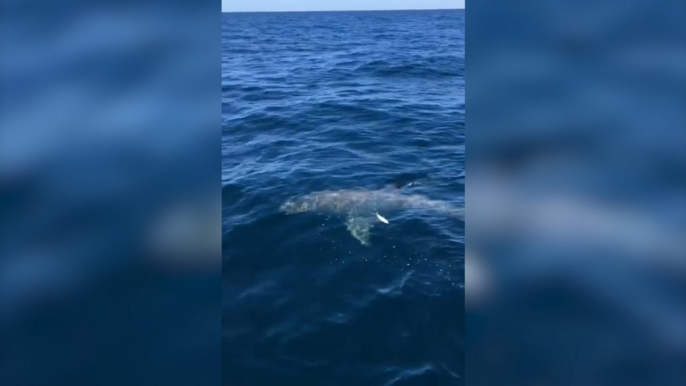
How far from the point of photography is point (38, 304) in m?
3.81

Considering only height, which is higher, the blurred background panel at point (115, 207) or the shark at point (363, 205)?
the blurred background panel at point (115, 207)

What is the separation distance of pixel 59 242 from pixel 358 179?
38.0ft

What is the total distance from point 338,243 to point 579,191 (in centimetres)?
821

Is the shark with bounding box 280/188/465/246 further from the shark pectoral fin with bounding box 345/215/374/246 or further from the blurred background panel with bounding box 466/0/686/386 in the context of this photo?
the blurred background panel with bounding box 466/0/686/386

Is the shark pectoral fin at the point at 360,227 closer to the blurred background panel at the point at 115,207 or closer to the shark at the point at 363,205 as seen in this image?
the shark at the point at 363,205

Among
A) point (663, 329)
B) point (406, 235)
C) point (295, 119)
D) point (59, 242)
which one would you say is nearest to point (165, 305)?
point (59, 242)

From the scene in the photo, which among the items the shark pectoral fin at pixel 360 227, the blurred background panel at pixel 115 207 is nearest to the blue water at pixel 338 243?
the shark pectoral fin at pixel 360 227

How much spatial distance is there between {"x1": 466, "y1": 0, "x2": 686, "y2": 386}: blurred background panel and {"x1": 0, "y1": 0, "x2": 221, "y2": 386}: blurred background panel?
1795mm

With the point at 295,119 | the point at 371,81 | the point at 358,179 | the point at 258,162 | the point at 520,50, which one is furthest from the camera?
the point at 371,81

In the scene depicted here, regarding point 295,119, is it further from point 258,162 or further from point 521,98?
point 521,98

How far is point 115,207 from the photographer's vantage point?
3.80 m

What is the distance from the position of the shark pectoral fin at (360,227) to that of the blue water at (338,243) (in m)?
0.17

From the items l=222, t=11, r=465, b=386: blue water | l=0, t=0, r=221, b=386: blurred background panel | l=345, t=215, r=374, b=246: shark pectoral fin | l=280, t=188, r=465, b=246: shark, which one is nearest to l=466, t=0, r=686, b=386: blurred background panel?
l=0, t=0, r=221, b=386: blurred background panel

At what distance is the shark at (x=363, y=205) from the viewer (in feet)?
42.3
